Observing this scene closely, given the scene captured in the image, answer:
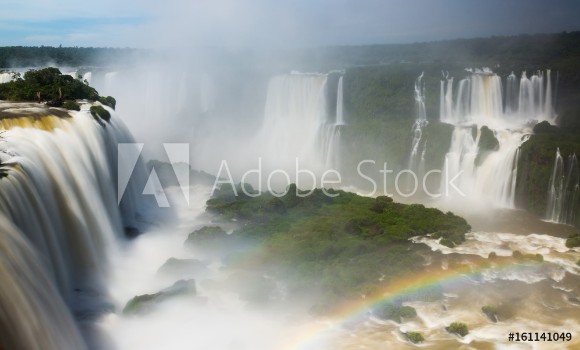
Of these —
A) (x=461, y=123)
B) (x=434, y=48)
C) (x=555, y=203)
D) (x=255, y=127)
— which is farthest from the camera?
(x=434, y=48)

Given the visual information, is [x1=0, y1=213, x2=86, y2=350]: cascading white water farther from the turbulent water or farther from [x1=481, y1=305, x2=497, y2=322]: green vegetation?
[x1=481, y1=305, x2=497, y2=322]: green vegetation

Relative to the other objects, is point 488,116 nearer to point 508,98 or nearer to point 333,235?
point 508,98

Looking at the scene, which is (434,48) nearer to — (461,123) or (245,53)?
(245,53)

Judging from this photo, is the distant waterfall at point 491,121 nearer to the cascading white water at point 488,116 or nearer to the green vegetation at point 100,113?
the cascading white water at point 488,116

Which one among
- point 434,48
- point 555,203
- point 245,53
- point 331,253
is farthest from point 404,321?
point 434,48

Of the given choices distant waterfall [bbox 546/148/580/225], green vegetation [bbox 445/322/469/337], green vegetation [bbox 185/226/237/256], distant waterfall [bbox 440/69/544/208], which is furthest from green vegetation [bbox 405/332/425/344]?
distant waterfall [bbox 440/69/544/208]
